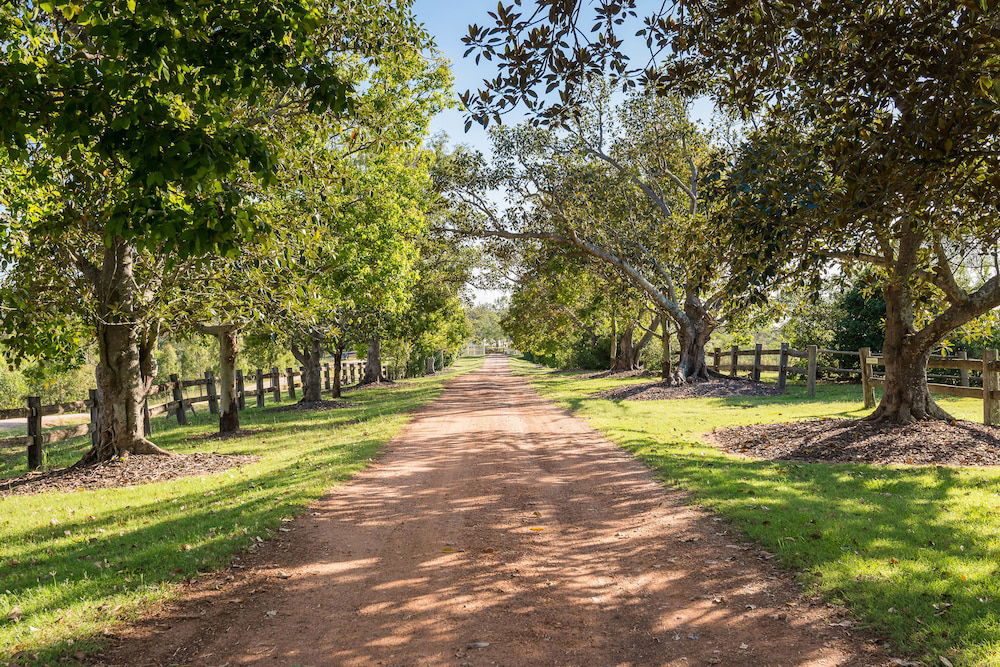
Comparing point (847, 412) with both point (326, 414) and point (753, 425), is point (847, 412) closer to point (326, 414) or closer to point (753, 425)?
point (753, 425)

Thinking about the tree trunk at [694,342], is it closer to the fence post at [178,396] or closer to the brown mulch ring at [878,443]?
the brown mulch ring at [878,443]

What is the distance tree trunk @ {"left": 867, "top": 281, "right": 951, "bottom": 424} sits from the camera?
11125 millimetres

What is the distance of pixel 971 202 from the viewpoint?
309 inches

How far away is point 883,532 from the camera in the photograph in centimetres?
613

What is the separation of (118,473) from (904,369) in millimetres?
13689

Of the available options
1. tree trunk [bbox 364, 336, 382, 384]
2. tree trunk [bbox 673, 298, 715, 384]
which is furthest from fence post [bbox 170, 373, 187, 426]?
tree trunk [bbox 673, 298, 715, 384]

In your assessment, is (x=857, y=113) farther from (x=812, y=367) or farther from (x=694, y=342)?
(x=694, y=342)

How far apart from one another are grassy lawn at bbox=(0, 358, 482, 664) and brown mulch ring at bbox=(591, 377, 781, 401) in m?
12.2

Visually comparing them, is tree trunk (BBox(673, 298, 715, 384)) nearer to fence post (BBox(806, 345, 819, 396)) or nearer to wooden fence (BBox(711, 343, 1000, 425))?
wooden fence (BBox(711, 343, 1000, 425))

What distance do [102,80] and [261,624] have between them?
4.19 meters

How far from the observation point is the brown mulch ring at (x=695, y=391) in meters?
22.1

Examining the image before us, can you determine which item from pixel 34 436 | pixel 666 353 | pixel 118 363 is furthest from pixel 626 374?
pixel 34 436

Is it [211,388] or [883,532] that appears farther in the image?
[211,388]

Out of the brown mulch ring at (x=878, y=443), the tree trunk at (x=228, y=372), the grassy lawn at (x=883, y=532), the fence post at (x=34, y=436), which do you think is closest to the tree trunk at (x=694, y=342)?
the brown mulch ring at (x=878, y=443)
